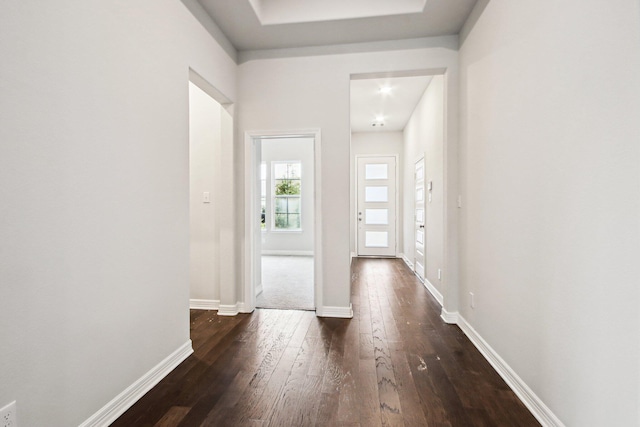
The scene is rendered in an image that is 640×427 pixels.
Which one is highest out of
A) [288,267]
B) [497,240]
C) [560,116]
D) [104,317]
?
[560,116]

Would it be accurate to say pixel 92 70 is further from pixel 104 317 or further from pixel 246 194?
pixel 246 194

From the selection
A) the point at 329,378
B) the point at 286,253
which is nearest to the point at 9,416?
the point at 329,378

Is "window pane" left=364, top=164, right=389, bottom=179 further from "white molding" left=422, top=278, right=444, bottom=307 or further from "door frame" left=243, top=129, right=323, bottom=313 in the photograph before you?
"door frame" left=243, top=129, right=323, bottom=313

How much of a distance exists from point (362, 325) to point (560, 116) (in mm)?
2322

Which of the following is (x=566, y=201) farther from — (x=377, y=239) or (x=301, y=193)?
(x=301, y=193)

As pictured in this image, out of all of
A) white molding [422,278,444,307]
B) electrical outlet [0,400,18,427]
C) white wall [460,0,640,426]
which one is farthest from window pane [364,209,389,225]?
electrical outlet [0,400,18,427]

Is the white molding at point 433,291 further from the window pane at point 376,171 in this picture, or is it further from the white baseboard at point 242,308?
the window pane at point 376,171

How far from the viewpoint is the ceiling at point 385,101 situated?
446 cm

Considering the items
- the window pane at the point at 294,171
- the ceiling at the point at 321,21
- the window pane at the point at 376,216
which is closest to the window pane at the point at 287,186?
the window pane at the point at 294,171

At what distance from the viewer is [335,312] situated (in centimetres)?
333

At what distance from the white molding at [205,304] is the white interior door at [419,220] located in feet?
10.1

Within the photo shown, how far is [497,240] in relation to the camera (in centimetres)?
226

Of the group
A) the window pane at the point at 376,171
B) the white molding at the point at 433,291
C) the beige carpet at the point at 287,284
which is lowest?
the beige carpet at the point at 287,284

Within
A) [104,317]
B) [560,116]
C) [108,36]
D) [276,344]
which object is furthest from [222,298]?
[560,116]
